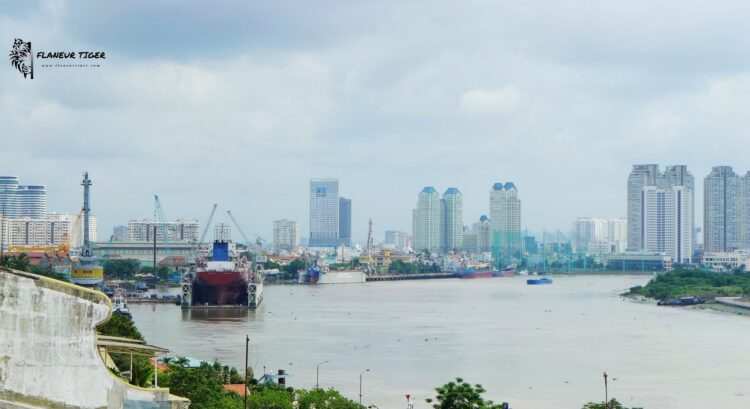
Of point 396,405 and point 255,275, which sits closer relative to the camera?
point 396,405

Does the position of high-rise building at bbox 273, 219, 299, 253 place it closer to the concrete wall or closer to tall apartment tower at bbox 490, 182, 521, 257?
tall apartment tower at bbox 490, 182, 521, 257

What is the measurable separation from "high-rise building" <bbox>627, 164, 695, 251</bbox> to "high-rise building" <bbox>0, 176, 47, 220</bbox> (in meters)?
67.2

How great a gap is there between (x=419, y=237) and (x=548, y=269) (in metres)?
43.2

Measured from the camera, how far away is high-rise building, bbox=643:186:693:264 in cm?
11219

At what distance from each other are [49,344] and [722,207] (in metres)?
124

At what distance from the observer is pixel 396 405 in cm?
1791

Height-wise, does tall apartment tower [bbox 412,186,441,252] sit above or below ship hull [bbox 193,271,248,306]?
above

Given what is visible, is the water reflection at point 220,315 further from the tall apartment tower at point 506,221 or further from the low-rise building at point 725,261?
the tall apartment tower at point 506,221

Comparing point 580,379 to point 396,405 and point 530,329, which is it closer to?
point 396,405

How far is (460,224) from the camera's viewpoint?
151500mm

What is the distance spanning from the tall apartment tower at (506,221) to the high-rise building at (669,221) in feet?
78.7

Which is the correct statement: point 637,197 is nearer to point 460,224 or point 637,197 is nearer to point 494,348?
point 460,224

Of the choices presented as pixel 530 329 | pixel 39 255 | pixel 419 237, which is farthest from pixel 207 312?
pixel 419 237

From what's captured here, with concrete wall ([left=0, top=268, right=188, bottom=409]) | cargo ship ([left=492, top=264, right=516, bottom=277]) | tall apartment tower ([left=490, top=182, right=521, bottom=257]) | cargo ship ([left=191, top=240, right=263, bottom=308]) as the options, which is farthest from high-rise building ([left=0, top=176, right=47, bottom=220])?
concrete wall ([left=0, top=268, right=188, bottom=409])
